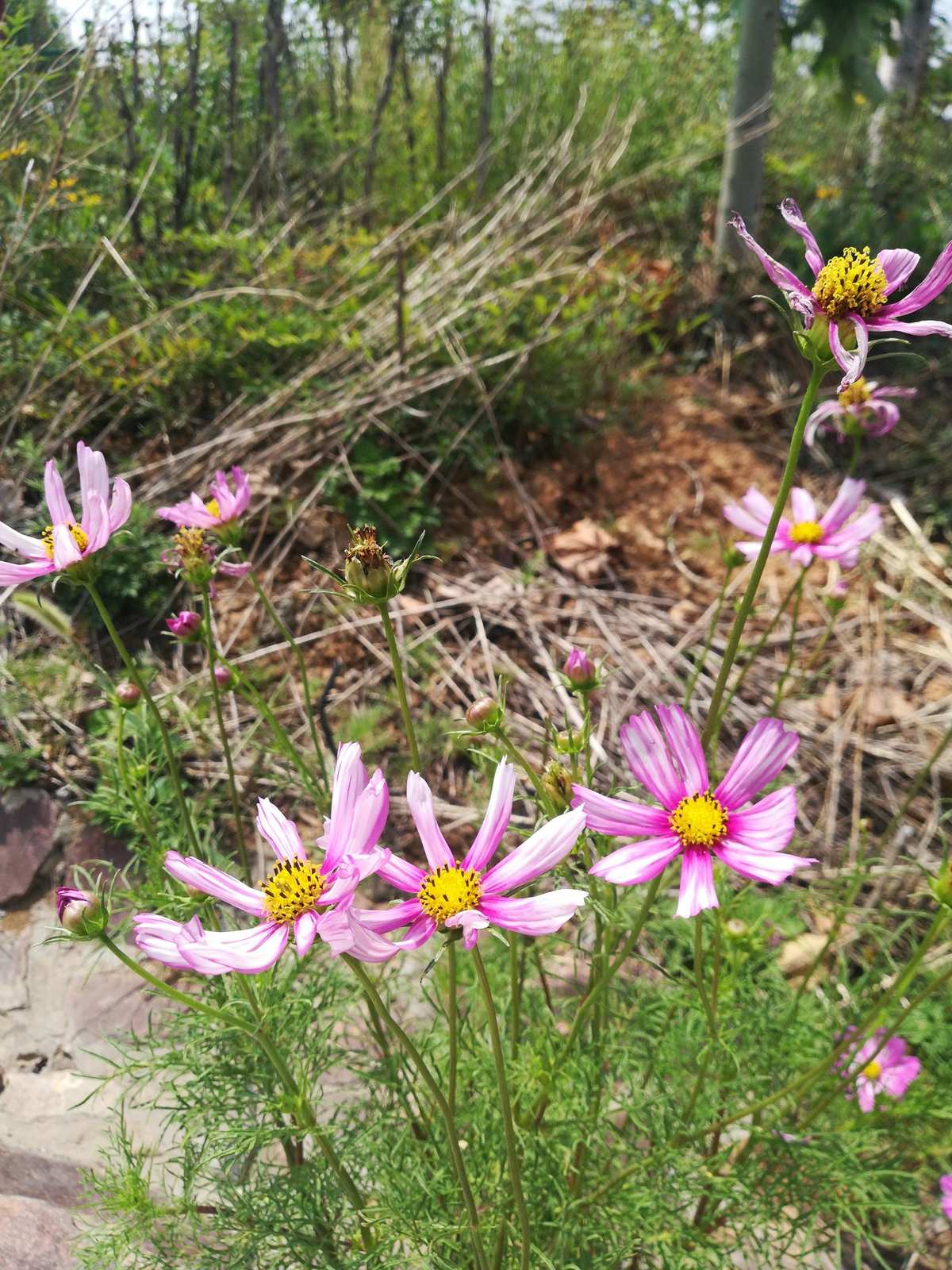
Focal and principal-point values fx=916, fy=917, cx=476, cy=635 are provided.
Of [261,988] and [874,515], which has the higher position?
[874,515]

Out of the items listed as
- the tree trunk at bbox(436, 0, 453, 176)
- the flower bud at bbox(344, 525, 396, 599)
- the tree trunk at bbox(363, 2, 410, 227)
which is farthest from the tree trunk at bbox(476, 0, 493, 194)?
the flower bud at bbox(344, 525, 396, 599)

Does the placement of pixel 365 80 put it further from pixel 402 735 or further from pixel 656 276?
pixel 402 735

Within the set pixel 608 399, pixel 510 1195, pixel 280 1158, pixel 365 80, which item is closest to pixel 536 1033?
pixel 510 1195

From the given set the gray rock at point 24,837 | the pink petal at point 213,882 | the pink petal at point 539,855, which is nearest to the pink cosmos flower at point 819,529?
the pink petal at point 539,855

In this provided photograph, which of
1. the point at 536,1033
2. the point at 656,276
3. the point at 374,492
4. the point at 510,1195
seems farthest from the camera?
the point at 656,276

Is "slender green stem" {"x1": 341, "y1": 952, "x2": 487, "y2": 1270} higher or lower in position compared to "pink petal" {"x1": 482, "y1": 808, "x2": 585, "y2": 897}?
lower

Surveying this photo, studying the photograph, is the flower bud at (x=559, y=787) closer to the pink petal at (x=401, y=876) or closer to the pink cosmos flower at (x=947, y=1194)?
the pink petal at (x=401, y=876)

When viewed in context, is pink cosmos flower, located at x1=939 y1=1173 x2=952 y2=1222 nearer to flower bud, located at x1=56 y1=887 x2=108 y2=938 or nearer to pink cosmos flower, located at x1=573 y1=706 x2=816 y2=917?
pink cosmos flower, located at x1=573 y1=706 x2=816 y2=917
